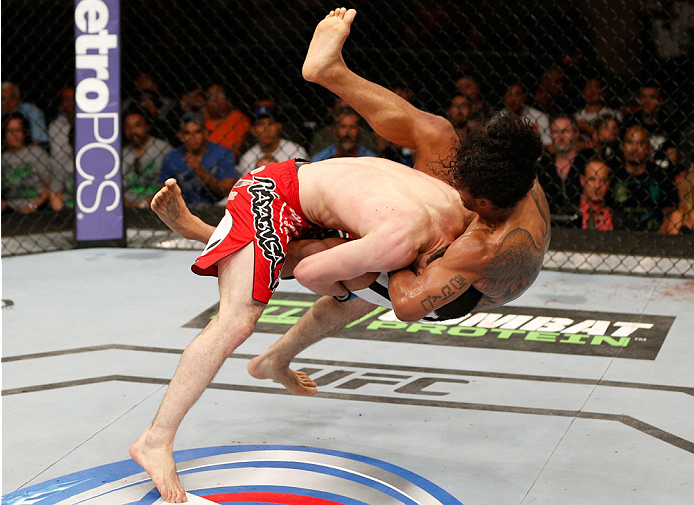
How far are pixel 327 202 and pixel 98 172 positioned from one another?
2.96m

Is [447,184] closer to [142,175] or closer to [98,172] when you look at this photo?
[98,172]

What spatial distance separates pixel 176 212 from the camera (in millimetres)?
2506

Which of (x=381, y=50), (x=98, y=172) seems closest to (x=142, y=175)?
(x=98, y=172)

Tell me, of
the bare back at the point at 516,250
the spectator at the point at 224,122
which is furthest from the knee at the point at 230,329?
the spectator at the point at 224,122

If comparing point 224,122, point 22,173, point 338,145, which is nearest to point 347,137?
point 338,145

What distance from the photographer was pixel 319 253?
2.23 metres

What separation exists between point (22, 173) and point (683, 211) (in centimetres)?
369

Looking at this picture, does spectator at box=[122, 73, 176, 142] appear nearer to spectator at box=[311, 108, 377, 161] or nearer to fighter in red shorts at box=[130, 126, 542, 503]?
spectator at box=[311, 108, 377, 161]

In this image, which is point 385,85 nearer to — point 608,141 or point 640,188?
point 608,141

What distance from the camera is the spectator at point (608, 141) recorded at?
4668 millimetres

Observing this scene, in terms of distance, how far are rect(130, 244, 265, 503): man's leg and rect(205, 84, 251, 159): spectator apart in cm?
319

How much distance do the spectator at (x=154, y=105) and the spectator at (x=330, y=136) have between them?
93 centimetres

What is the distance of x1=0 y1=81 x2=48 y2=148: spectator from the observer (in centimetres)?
541

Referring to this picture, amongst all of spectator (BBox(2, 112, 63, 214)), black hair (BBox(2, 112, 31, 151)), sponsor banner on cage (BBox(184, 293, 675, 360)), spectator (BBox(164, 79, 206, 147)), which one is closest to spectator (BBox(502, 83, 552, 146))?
sponsor banner on cage (BBox(184, 293, 675, 360))
